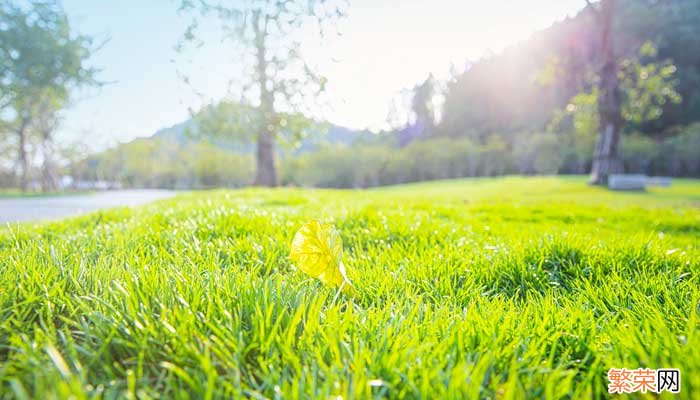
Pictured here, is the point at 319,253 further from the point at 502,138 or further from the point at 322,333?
the point at 502,138

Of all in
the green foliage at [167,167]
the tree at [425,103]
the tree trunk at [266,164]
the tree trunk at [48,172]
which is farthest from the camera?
the tree at [425,103]

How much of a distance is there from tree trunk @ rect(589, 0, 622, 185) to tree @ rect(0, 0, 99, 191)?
87.3 ft

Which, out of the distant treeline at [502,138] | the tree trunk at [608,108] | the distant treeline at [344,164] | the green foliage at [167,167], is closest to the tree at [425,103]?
the distant treeline at [502,138]

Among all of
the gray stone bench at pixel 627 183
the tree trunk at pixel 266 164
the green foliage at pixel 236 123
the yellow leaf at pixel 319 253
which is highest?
the green foliage at pixel 236 123

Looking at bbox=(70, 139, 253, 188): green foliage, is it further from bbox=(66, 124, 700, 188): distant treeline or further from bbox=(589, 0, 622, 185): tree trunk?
bbox=(589, 0, 622, 185): tree trunk

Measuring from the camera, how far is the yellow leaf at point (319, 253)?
1371 millimetres

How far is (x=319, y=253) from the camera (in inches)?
54.4

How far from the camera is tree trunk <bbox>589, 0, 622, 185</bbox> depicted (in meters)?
15.2

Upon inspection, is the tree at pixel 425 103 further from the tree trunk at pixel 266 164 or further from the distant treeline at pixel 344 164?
the tree trunk at pixel 266 164

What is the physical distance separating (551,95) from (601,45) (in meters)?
47.5
